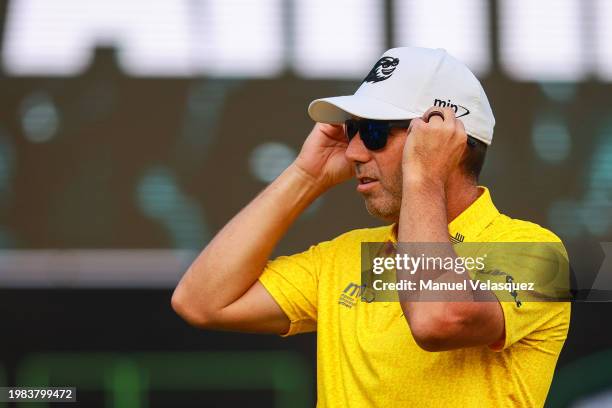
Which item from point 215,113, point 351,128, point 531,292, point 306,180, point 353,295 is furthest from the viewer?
point 215,113

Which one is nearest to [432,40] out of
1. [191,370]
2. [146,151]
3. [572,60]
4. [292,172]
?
[572,60]

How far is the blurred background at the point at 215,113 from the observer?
4.54m

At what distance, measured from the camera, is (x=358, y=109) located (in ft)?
8.21

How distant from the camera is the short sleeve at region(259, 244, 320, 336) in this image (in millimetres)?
2602

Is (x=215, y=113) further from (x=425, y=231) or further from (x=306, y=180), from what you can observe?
(x=425, y=231)

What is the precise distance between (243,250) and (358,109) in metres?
0.44

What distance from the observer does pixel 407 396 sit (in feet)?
7.41

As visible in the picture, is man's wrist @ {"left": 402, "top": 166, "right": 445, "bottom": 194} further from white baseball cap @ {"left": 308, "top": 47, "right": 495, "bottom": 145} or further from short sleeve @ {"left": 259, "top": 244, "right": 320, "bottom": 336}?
short sleeve @ {"left": 259, "top": 244, "right": 320, "bottom": 336}

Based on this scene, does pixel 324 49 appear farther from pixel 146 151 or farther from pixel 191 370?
pixel 191 370

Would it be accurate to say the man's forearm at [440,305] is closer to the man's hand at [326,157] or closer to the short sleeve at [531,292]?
the short sleeve at [531,292]

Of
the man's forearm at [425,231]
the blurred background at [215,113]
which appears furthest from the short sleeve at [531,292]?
the blurred background at [215,113]

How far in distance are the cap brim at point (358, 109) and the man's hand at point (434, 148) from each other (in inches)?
4.4

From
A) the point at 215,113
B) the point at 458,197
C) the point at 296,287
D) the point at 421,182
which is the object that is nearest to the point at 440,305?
the point at 421,182

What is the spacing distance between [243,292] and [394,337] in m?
0.46
